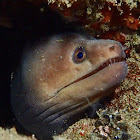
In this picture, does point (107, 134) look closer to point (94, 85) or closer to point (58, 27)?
point (94, 85)

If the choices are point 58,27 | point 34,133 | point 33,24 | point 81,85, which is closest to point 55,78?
point 81,85

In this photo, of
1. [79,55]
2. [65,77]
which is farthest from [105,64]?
[65,77]

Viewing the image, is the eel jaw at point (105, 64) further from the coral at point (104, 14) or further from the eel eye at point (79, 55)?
the coral at point (104, 14)

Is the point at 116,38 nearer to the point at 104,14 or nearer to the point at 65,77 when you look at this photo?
the point at 104,14

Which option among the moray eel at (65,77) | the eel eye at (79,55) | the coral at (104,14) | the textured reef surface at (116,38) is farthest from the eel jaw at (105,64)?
the coral at (104,14)

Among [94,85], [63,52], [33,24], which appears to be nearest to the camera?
[94,85]

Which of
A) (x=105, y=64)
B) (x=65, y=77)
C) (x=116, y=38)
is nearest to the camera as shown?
(x=105, y=64)

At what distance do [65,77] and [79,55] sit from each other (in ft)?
1.29

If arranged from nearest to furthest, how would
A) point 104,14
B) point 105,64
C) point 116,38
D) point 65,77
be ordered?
point 105,64
point 65,77
point 104,14
point 116,38

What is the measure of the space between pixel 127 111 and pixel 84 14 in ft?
5.63

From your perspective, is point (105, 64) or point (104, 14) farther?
point (104, 14)

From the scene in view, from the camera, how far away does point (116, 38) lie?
3461 mm

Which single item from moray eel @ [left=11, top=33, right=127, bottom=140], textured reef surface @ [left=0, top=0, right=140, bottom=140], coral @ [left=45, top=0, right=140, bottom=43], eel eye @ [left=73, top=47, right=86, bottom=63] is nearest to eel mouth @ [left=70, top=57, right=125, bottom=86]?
moray eel @ [left=11, top=33, right=127, bottom=140]

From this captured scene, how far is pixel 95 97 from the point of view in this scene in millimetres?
3080
